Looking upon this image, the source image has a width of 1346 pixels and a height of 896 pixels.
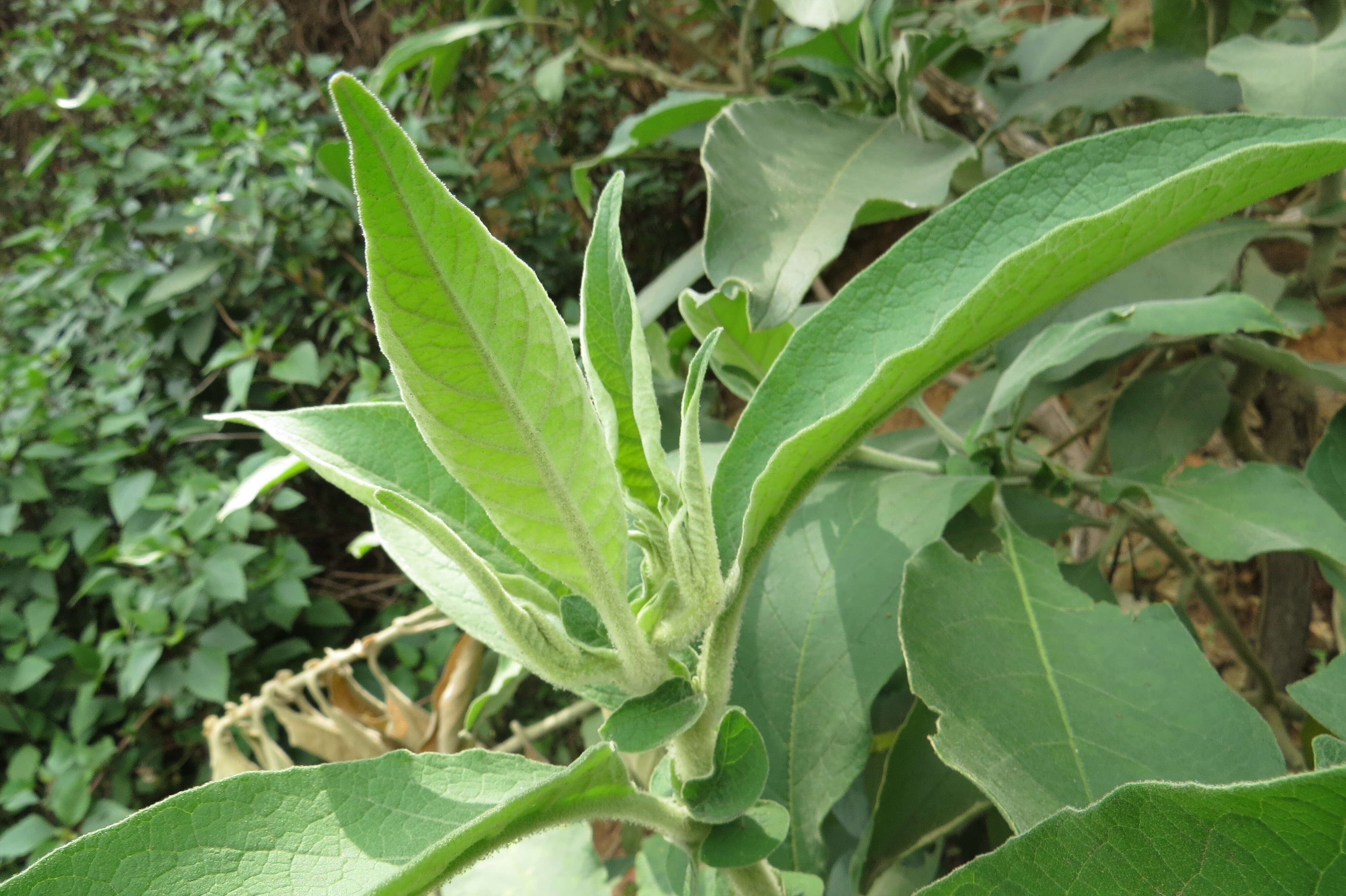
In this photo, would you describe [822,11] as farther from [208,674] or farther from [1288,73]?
[208,674]

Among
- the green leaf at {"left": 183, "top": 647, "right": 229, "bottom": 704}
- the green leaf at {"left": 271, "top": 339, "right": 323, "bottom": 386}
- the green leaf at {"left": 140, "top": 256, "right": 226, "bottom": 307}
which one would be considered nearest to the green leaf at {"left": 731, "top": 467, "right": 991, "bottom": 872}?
the green leaf at {"left": 183, "top": 647, "right": 229, "bottom": 704}

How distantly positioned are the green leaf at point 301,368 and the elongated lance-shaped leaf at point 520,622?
171cm

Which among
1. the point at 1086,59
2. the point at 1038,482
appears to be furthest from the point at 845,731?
the point at 1086,59

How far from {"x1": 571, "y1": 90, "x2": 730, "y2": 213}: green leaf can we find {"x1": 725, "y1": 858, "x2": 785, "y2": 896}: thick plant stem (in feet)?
2.10

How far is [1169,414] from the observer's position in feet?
2.89

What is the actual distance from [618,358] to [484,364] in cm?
12

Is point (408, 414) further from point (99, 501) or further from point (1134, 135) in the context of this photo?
point (99, 501)

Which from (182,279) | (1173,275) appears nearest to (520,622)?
(1173,275)

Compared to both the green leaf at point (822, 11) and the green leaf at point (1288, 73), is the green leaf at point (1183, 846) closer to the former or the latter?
the green leaf at point (1288, 73)

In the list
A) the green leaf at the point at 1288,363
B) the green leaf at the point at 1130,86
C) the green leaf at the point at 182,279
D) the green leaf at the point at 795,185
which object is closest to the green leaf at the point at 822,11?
the green leaf at the point at 795,185

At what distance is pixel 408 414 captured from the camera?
417 mm

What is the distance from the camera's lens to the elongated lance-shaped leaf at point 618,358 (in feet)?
1.17

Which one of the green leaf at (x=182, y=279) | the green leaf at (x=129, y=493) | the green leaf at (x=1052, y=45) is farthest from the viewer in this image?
the green leaf at (x=182, y=279)

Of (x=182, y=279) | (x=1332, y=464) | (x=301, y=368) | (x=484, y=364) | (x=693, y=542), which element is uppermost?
(x=484, y=364)
